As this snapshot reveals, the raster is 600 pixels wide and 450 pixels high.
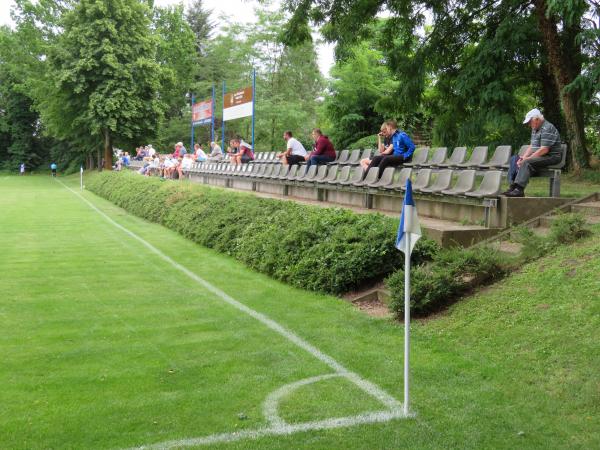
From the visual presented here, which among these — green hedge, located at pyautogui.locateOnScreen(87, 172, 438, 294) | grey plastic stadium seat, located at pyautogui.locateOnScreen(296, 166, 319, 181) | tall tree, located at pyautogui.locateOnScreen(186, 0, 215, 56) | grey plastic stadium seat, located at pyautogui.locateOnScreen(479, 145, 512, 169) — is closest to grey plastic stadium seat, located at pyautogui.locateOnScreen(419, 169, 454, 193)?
grey plastic stadium seat, located at pyautogui.locateOnScreen(479, 145, 512, 169)

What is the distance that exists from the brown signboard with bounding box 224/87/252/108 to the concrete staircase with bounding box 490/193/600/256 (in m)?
20.1

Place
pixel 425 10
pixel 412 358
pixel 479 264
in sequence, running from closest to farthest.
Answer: pixel 412 358 < pixel 479 264 < pixel 425 10

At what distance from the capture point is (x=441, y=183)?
1107 centimetres

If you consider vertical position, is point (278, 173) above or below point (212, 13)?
below

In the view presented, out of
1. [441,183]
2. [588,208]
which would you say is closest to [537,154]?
[588,208]

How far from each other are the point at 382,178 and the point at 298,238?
3269 millimetres

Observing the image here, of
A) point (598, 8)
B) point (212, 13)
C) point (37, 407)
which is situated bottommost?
point (37, 407)

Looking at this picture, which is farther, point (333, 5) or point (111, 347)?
point (333, 5)

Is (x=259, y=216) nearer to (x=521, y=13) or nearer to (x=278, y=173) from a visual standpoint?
(x=278, y=173)

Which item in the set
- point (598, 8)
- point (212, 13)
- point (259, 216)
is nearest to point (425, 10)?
point (598, 8)

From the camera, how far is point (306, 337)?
22.7ft

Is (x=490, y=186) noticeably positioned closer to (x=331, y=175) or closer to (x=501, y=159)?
(x=501, y=159)

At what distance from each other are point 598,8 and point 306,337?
40.3 ft

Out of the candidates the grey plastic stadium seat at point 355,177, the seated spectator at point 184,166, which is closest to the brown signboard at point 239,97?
the seated spectator at point 184,166
